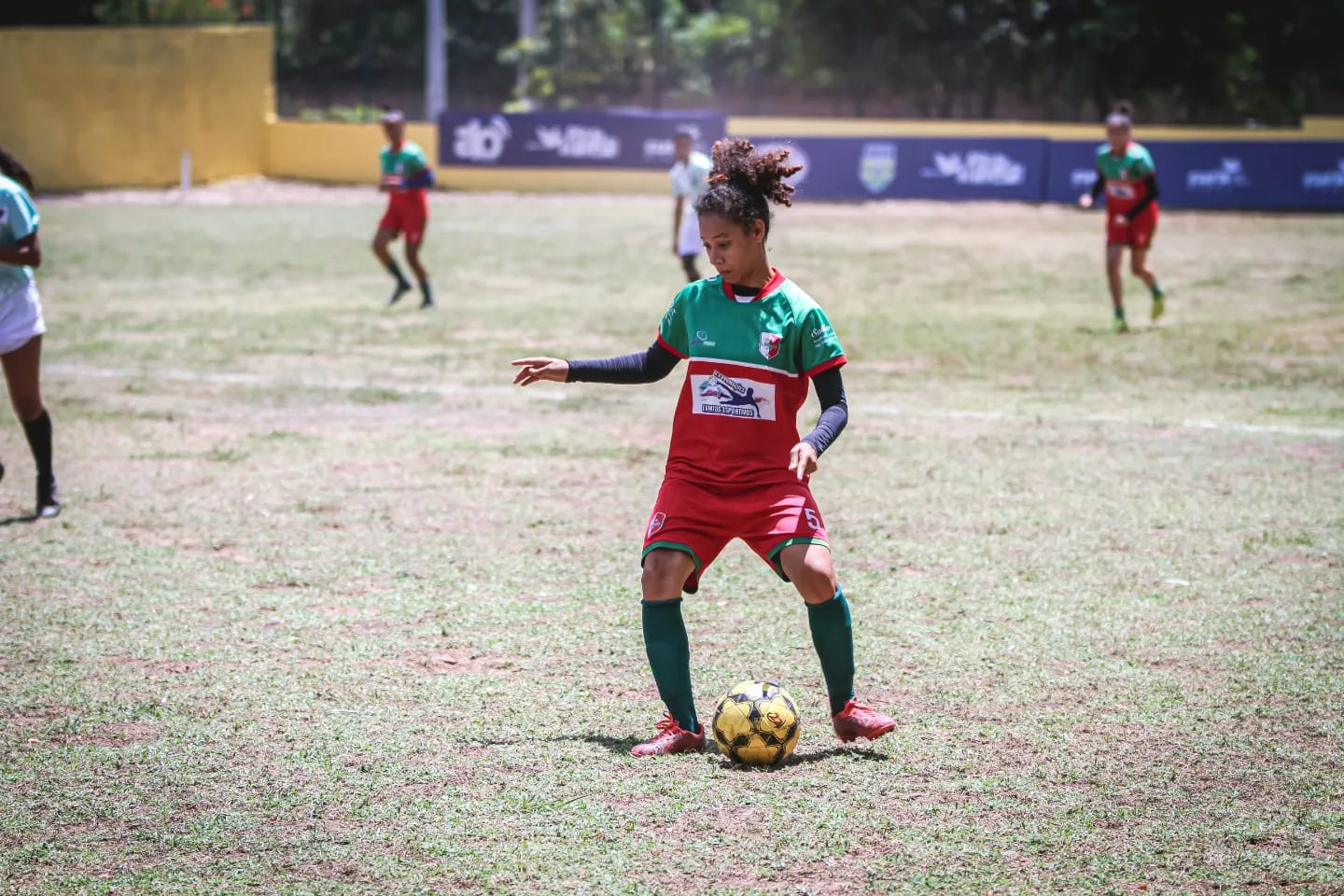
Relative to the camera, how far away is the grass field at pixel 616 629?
4.46 metres

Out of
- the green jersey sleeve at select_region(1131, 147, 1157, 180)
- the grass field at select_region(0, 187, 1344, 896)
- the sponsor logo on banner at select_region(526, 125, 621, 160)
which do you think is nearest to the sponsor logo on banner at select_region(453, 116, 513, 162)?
the sponsor logo on banner at select_region(526, 125, 621, 160)

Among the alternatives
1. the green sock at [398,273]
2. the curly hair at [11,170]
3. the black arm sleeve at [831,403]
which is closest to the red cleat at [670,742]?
the black arm sleeve at [831,403]

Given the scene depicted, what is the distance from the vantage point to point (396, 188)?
1805cm

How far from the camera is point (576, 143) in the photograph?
3628 cm

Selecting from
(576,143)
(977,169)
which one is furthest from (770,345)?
(576,143)

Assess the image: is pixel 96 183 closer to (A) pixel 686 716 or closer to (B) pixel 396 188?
(B) pixel 396 188

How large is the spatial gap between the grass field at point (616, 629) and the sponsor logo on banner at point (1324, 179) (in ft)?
61.3

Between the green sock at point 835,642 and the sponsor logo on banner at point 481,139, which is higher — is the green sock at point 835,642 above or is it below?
below

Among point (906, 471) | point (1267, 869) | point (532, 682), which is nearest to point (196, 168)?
point (906, 471)

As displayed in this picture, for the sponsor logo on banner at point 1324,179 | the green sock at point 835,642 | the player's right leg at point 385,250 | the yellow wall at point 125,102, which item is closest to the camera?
the green sock at point 835,642

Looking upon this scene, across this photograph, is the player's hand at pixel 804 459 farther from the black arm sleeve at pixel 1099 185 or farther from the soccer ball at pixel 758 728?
the black arm sleeve at pixel 1099 185

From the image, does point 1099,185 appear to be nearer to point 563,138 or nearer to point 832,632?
point 832,632

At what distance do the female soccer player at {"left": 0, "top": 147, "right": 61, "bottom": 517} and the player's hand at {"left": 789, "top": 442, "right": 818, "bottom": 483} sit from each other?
535cm

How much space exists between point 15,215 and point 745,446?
5.29 meters
